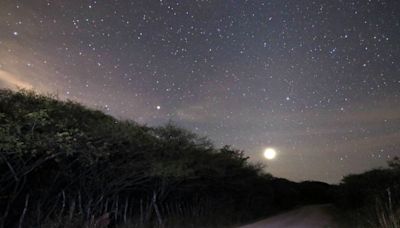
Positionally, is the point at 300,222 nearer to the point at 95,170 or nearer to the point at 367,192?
the point at 367,192

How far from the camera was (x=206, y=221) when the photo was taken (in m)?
27.3

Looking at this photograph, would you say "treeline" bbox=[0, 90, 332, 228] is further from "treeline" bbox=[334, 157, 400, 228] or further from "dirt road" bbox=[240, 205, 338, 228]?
"treeline" bbox=[334, 157, 400, 228]

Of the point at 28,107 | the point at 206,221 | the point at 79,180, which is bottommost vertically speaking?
the point at 206,221

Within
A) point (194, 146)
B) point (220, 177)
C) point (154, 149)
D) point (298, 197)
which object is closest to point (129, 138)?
point (154, 149)

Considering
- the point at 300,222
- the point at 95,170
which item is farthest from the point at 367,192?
the point at 95,170

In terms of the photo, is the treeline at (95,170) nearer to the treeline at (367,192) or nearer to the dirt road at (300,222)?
the dirt road at (300,222)

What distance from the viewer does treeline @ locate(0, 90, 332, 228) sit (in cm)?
1498

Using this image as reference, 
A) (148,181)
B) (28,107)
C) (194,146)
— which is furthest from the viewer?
(194,146)

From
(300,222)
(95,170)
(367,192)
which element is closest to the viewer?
(95,170)

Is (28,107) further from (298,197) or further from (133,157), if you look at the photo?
(298,197)

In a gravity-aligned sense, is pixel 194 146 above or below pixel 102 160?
above

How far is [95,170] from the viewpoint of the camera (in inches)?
825

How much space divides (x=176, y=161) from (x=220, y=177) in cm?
1006

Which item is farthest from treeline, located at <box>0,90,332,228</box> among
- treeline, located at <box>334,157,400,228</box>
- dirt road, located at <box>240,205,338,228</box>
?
treeline, located at <box>334,157,400,228</box>
